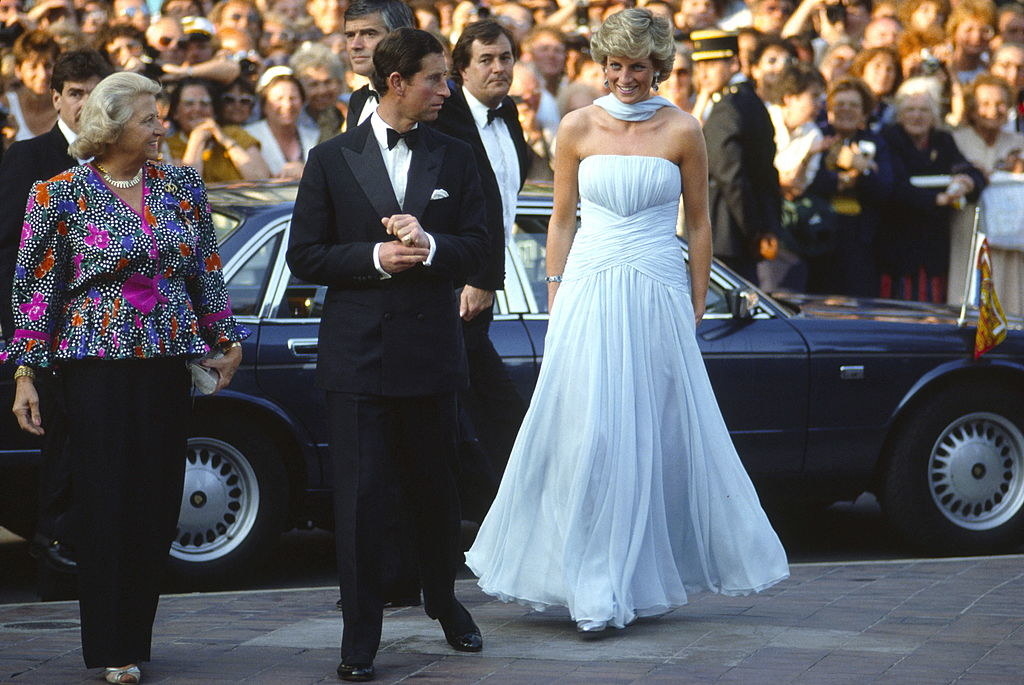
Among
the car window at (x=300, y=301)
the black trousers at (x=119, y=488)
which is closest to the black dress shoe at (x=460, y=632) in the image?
the black trousers at (x=119, y=488)

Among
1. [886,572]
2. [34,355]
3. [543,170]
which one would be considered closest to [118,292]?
[34,355]

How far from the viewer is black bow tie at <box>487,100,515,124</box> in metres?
7.34

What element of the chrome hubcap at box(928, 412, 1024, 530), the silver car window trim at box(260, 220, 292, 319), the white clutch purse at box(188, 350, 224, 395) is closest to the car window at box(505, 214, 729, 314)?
the silver car window trim at box(260, 220, 292, 319)

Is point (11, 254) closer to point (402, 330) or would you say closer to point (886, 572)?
point (402, 330)

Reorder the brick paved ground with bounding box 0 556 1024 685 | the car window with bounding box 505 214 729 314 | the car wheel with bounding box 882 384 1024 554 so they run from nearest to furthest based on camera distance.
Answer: the brick paved ground with bounding box 0 556 1024 685 < the car window with bounding box 505 214 729 314 < the car wheel with bounding box 882 384 1024 554

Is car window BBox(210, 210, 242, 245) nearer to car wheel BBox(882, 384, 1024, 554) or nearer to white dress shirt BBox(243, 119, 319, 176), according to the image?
white dress shirt BBox(243, 119, 319, 176)

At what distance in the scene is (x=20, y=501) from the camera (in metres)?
7.49

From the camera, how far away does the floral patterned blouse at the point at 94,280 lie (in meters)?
5.59

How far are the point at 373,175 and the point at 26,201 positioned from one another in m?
1.78

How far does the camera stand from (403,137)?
584cm

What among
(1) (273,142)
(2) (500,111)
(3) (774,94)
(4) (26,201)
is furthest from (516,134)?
(3) (774,94)

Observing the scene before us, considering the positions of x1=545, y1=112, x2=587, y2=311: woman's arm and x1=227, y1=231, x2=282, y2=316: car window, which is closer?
x1=545, y1=112, x2=587, y2=311: woman's arm

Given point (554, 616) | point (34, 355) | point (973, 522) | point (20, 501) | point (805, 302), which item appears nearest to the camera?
point (34, 355)

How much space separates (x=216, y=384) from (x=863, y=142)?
7.49 metres
